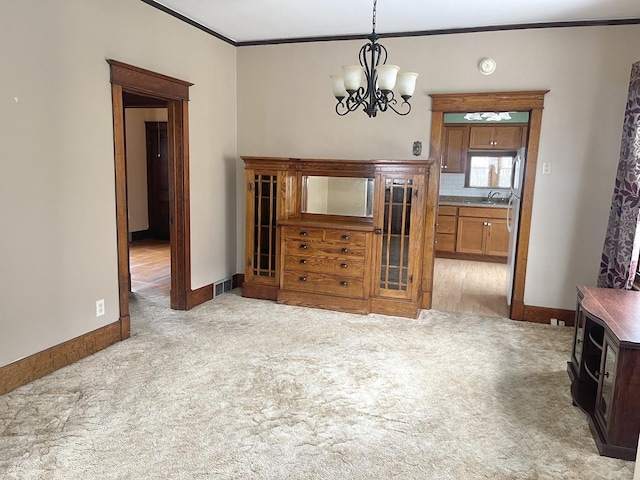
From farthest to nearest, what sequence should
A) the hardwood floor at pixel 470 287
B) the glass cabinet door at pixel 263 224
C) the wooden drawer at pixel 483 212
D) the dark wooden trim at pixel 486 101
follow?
the wooden drawer at pixel 483 212, the hardwood floor at pixel 470 287, the glass cabinet door at pixel 263 224, the dark wooden trim at pixel 486 101

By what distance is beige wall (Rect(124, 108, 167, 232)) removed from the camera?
25.8 ft

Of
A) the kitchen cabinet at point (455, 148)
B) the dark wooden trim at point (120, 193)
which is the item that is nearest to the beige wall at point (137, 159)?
the dark wooden trim at point (120, 193)

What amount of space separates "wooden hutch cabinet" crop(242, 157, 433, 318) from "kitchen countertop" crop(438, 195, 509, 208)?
10.2ft

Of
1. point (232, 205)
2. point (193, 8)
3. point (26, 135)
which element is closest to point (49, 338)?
point (26, 135)

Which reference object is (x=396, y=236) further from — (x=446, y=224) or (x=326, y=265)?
(x=446, y=224)

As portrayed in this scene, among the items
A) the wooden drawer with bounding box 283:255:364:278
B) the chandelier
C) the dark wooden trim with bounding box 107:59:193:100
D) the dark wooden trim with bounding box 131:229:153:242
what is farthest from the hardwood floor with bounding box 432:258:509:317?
the dark wooden trim with bounding box 131:229:153:242

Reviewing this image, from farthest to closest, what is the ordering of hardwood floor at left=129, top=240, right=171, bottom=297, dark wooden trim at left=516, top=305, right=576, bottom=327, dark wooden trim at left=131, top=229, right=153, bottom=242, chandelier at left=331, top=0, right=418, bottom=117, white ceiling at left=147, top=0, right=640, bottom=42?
dark wooden trim at left=131, top=229, right=153, bottom=242, hardwood floor at left=129, top=240, right=171, bottom=297, dark wooden trim at left=516, top=305, right=576, bottom=327, white ceiling at left=147, top=0, right=640, bottom=42, chandelier at left=331, top=0, right=418, bottom=117

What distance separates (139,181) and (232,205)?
3.73 m

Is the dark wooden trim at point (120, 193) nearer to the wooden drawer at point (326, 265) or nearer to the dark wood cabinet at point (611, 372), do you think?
the wooden drawer at point (326, 265)

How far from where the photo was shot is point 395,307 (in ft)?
14.4

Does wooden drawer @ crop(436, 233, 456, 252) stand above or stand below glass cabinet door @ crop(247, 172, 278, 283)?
below

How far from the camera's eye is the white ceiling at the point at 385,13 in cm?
359

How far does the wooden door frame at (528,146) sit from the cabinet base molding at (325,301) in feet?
2.45

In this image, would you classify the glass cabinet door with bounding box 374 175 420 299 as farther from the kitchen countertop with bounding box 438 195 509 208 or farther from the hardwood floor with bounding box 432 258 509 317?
the kitchen countertop with bounding box 438 195 509 208
